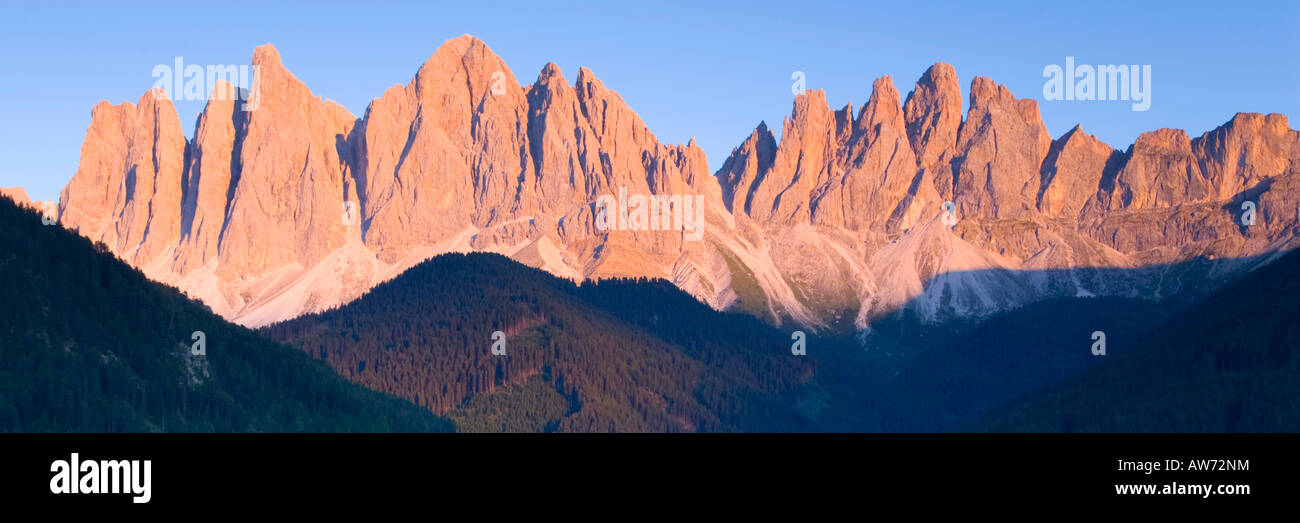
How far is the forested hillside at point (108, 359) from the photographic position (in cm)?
15938

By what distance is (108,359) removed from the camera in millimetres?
171250

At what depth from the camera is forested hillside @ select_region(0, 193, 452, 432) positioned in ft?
523

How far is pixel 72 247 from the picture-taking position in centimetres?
18838
